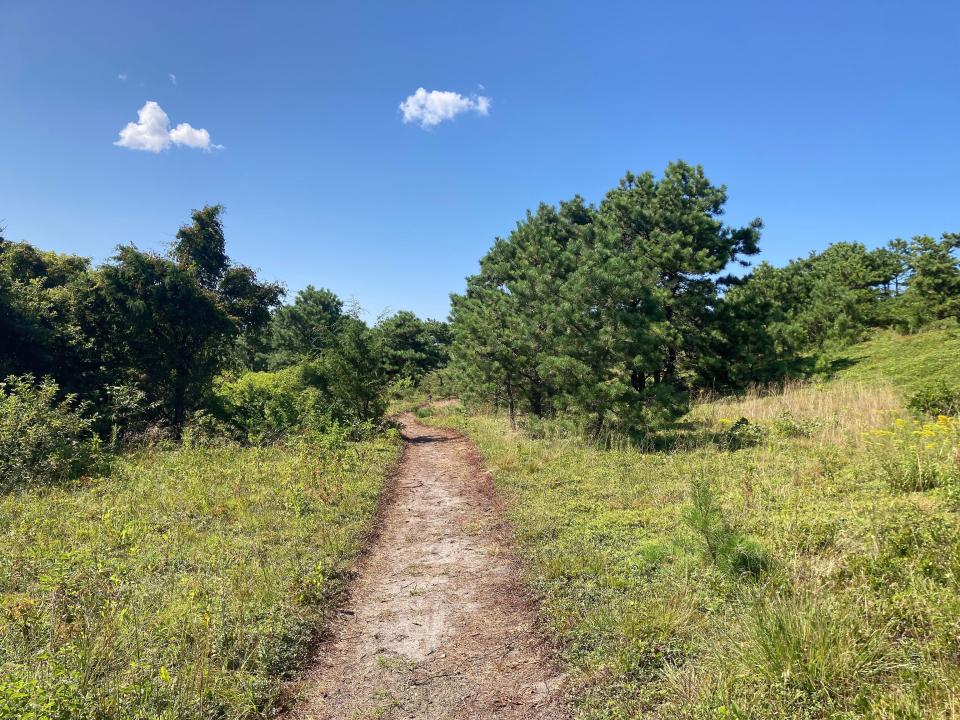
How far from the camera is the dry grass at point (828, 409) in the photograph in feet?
31.3

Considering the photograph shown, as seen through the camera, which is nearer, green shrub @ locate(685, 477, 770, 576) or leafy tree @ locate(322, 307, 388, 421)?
green shrub @ locate(685, 477, 770, 576)

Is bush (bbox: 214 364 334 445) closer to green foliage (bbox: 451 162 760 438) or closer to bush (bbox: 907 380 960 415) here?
green foliage (bbox: 451 162 760 438)

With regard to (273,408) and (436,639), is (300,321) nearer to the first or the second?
(273,408)

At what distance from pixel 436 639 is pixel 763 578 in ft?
9.16

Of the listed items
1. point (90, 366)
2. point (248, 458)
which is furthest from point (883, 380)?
point (90, 366)

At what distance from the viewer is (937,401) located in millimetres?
9438

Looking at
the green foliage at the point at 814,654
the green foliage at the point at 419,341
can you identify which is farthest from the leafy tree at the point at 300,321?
the green foliage at the point at 814,654

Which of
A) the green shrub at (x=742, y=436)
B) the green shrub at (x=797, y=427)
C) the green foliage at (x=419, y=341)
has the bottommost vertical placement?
the green shrub at (x=742, y=436)

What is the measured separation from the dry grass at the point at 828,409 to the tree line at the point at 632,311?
67.7 inches

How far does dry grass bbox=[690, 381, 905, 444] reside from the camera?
955cm

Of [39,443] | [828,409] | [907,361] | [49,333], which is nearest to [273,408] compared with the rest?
[49,333]

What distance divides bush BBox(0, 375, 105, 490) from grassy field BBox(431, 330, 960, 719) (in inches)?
329

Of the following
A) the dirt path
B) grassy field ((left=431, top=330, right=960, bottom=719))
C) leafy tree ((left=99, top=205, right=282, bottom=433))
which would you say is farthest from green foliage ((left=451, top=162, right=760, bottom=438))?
leafy tree ((left=99, top=205, right=282, bottom=433))

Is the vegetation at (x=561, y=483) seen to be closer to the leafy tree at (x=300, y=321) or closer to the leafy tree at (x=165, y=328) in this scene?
the leafy tree at (x=165, y=328)
